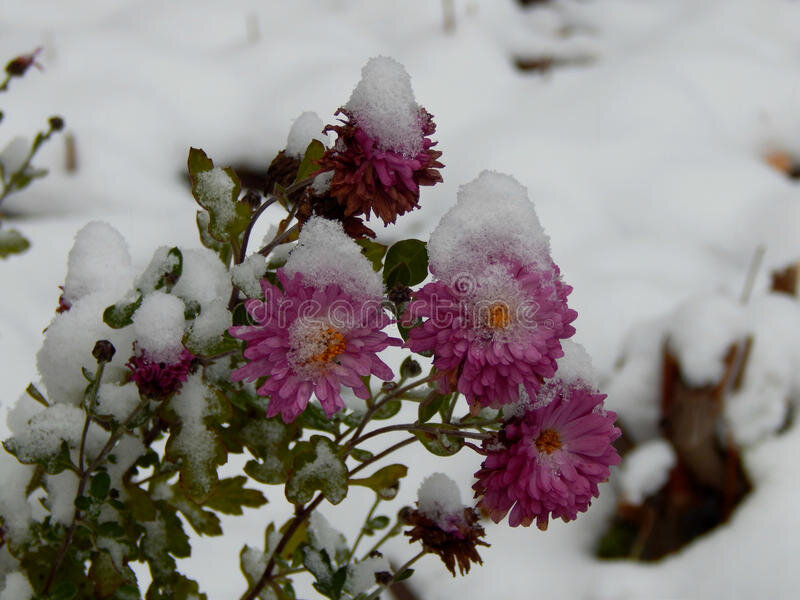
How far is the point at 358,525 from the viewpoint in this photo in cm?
159

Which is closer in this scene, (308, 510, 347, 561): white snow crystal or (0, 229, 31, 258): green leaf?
(308, 510, 347, 561): white snow crystal

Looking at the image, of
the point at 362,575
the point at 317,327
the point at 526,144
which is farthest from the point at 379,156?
the point at 526,144

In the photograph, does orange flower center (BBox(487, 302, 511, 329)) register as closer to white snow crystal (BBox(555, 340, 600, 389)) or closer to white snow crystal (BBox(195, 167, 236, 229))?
white snow crystal (BBox(555, 340, 600, 389))

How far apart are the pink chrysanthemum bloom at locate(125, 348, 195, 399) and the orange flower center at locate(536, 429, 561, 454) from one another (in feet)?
1.00

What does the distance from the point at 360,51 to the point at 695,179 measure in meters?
1.24

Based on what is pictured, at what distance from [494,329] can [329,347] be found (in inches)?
5.0

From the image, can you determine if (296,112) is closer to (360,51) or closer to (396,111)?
(360,51)

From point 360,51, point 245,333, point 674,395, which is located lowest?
point 245,333

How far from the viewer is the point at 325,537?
0.91 meters

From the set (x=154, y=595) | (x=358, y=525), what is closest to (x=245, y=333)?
(x=154, y=595)

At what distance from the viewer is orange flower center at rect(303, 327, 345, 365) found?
0.59 metres

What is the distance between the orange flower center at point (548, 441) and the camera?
602mm

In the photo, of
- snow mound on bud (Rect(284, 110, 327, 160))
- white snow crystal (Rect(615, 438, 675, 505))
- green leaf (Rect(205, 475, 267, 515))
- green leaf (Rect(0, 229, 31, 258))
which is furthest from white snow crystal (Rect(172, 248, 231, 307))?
white snow crystal (Rect(615, 438, 675, 505))

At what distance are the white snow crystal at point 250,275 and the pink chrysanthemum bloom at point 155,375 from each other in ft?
0.25
